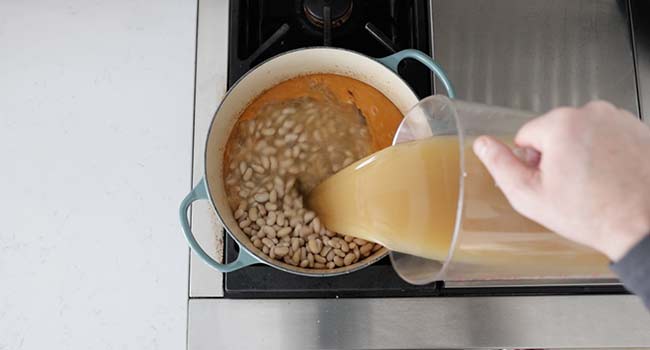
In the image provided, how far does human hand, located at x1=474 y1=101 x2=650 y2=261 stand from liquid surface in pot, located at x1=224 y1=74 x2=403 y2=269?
1.18ft

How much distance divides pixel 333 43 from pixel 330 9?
0.16ft

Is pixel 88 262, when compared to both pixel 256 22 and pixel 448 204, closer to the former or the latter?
pixel 256 22

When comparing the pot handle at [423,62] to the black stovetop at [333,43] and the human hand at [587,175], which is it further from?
the human hand at [587,175]

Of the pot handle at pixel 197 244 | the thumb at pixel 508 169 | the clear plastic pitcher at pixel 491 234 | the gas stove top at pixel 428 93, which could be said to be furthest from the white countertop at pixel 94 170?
the thumb at pixel 508 169

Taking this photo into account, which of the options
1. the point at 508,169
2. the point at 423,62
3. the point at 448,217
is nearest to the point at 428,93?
the point at 423,62

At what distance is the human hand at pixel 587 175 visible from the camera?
0.43 m

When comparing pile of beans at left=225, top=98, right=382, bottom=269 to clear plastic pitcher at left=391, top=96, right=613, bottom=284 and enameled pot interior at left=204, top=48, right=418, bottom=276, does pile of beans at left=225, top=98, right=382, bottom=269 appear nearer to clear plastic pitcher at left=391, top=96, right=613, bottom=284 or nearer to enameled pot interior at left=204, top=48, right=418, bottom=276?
enameled pot interior at left=204, top=48, right=418, bottom=276

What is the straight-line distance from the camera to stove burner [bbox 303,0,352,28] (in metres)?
0.92

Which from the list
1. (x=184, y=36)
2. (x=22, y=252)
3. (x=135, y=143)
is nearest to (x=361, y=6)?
(x=184, y=36)

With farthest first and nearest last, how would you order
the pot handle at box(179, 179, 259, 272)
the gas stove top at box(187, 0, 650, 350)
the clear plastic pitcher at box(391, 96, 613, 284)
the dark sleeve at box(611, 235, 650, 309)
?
the gas stove top at box(187, 0, 650, 350) < the pot handle at box(179, 179, 259, 272) < the clear plastic pitcher at box(391, 96, 613, 284) < the dark sleeve at box(611, 235, 650, 309)

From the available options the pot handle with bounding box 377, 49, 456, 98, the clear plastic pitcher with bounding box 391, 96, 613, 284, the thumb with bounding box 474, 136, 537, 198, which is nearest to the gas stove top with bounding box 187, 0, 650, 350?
the pot handle with bounding box 377, 49, 456, 98

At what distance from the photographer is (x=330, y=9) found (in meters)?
0.91

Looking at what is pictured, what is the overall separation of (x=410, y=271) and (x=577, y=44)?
1.72 feet

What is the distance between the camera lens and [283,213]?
806mm
